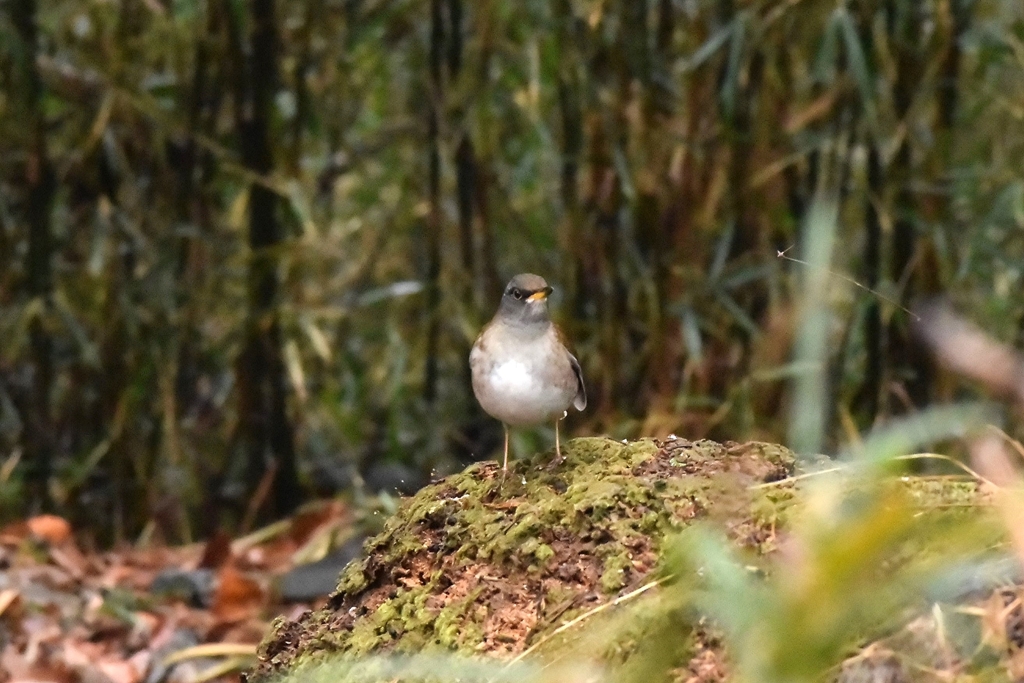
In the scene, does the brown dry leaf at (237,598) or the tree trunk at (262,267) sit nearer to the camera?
the brown dry leaf at (237,598)

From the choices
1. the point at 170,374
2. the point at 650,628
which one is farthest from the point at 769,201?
the point at 650,628

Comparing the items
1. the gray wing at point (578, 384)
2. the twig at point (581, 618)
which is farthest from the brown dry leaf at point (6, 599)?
the twig at point (581, 618)

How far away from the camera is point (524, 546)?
1.88 meters

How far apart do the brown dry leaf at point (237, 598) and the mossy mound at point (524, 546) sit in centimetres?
180

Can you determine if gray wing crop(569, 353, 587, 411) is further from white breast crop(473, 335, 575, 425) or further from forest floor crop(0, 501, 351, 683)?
forest floor crop(0, 501, 351, 683)

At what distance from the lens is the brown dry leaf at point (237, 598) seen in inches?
149

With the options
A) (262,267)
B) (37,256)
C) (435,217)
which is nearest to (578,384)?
(435,217)

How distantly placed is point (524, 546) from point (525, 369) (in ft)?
2.46

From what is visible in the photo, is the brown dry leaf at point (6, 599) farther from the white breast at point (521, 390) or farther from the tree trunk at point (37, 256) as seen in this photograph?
the white breast at point (521, 390)

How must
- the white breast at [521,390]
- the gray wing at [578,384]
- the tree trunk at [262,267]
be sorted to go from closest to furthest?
the white breast at [521,390] → the gray wing at [578,384] → the tree trunk at [262,267]

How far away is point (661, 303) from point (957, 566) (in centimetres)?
326

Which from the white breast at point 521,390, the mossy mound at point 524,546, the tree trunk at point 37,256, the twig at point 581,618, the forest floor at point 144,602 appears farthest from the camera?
the tree trunk at point 37,256

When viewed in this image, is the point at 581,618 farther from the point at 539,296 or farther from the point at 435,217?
the point at 435,217

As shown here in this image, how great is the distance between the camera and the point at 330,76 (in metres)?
4.86
